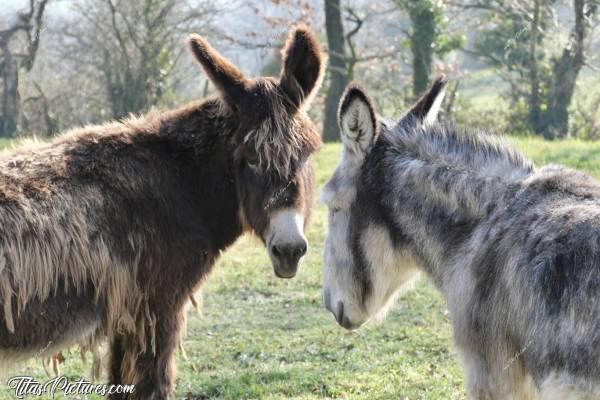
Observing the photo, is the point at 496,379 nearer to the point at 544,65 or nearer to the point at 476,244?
the point at 476,244

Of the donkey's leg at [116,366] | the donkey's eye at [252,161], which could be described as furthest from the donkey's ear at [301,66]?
the donkey's leg at [116,366]

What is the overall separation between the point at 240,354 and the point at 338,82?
15.7 m

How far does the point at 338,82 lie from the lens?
22016 mm

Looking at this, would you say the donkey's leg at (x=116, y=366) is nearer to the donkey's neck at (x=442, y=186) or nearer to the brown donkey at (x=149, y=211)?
the brown donkey at (x=149, y=211)

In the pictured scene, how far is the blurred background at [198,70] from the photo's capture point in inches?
811

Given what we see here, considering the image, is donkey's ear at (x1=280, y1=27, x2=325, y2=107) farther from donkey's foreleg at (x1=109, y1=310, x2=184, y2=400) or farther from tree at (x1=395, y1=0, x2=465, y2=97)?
tree at (x1=395, y1=0, x2=465, y2=97)

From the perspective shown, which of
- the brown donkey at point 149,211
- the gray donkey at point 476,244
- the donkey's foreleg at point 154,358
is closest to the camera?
the gray donkey at point 476,244

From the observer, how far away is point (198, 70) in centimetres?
2316

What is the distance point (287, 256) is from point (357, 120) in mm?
1077

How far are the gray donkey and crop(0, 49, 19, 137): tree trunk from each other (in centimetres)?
1958

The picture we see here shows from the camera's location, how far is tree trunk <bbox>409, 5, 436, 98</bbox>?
2069 centimetres

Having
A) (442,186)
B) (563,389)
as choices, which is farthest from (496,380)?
(442,186)

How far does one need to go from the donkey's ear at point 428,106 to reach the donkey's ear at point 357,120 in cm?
27

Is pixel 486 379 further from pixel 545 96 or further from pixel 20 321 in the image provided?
pixel 545 96
